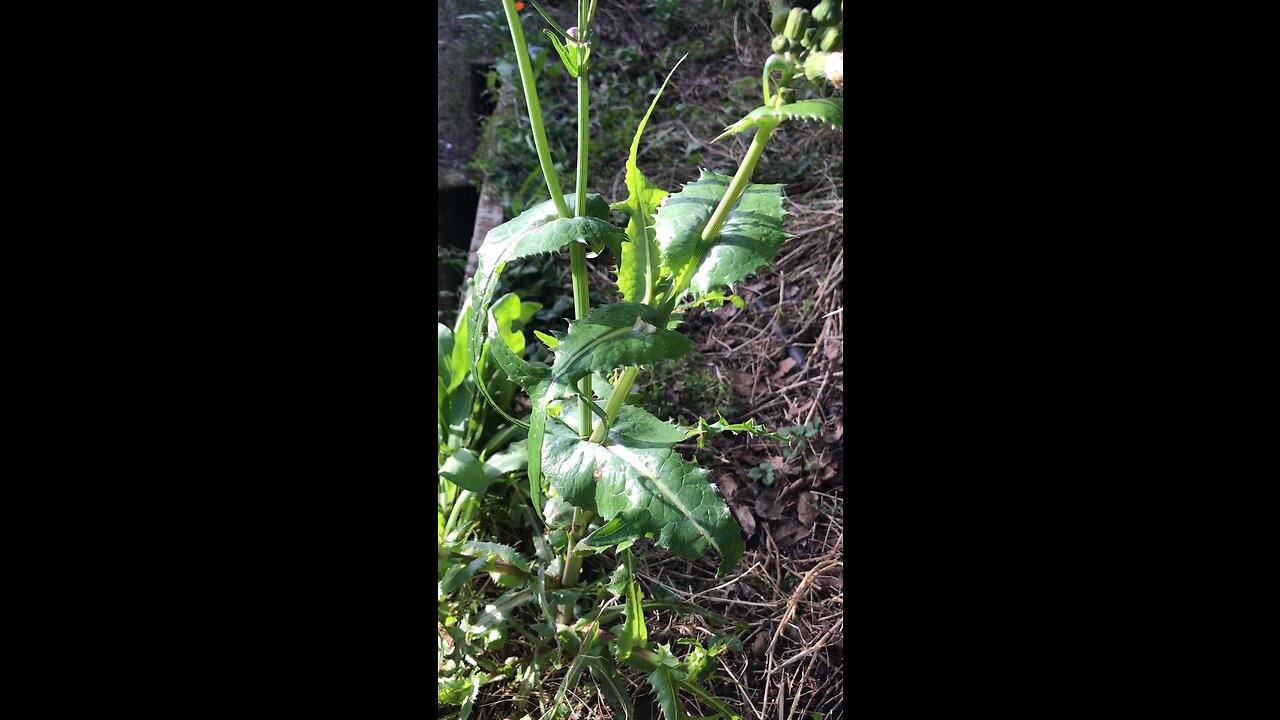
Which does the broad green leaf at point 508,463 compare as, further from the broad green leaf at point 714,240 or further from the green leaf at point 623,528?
the broad green leaf at point 714,240

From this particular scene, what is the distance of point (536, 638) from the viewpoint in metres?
1.30

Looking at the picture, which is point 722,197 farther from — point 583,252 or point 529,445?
point 529,445

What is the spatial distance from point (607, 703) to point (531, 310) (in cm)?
82

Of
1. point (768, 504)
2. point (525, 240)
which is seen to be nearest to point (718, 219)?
point (525, 240)

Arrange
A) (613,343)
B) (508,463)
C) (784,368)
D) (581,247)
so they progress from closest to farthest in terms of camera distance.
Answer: (613,343) < (581,247) < (508,463) < (784,368)

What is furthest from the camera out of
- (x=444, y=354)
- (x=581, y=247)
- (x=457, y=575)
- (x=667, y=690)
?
(x=444, y=354)

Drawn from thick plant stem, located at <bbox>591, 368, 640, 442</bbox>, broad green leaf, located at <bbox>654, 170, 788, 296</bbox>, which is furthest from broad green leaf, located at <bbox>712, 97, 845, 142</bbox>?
thick plant stem, located at <bbox>591, 368, 640, 442</bbox>

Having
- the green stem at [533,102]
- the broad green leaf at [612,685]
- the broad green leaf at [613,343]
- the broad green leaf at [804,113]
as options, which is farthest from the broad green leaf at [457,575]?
the broad green leaf at [804,113]

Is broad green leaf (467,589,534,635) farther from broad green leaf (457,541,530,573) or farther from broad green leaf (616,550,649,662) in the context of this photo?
broad green leaf (616,550,649,662)

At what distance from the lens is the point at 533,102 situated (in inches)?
36.2

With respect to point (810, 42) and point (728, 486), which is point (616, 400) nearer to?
point (810, 42)

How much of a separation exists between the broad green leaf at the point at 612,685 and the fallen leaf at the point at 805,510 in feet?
1.79

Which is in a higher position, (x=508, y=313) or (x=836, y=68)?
(x=836, y=68)

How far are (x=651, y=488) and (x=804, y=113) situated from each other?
48 centimetres
